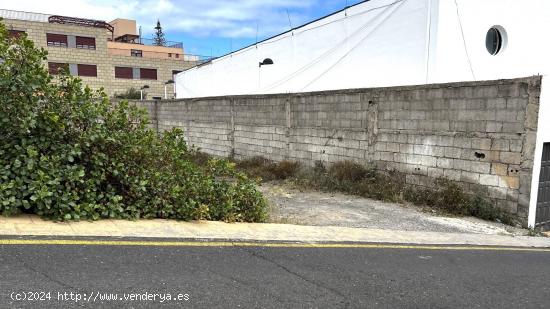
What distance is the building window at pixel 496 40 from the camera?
15003 mm

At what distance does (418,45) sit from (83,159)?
11069mm

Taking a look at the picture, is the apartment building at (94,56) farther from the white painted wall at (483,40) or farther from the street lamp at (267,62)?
the white painted wall at (483,40)

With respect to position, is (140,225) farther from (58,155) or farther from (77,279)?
(77,279)

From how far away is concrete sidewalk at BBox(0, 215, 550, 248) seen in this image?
5379 millimetres

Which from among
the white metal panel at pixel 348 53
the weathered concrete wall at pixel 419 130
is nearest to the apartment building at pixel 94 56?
the white metal panel at pixel 348 53

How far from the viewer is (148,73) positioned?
52844mm

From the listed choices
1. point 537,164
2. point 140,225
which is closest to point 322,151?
point 537,164

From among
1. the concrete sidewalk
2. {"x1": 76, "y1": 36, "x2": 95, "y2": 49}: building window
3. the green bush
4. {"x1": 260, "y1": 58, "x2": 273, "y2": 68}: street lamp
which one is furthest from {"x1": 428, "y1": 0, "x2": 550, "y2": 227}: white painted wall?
{"x1": 76, "y1": 36, "x2": 95, "y2": 49}: building window

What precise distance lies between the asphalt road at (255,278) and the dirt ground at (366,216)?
7.34 feet

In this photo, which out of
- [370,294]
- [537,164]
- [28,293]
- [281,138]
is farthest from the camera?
[281,138]

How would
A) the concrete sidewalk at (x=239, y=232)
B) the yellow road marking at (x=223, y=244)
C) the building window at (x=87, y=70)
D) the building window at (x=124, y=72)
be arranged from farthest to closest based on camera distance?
the building window at (x=124, y=72), the building window at (x=87, y=70), the concrete sidewalk at (x=239, y=232), the yellow road marking at (x=223, y=244)

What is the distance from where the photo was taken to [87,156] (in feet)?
20.7

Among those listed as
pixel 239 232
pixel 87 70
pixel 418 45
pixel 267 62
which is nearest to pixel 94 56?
pixel 87 70

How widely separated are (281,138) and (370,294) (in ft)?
35.6
